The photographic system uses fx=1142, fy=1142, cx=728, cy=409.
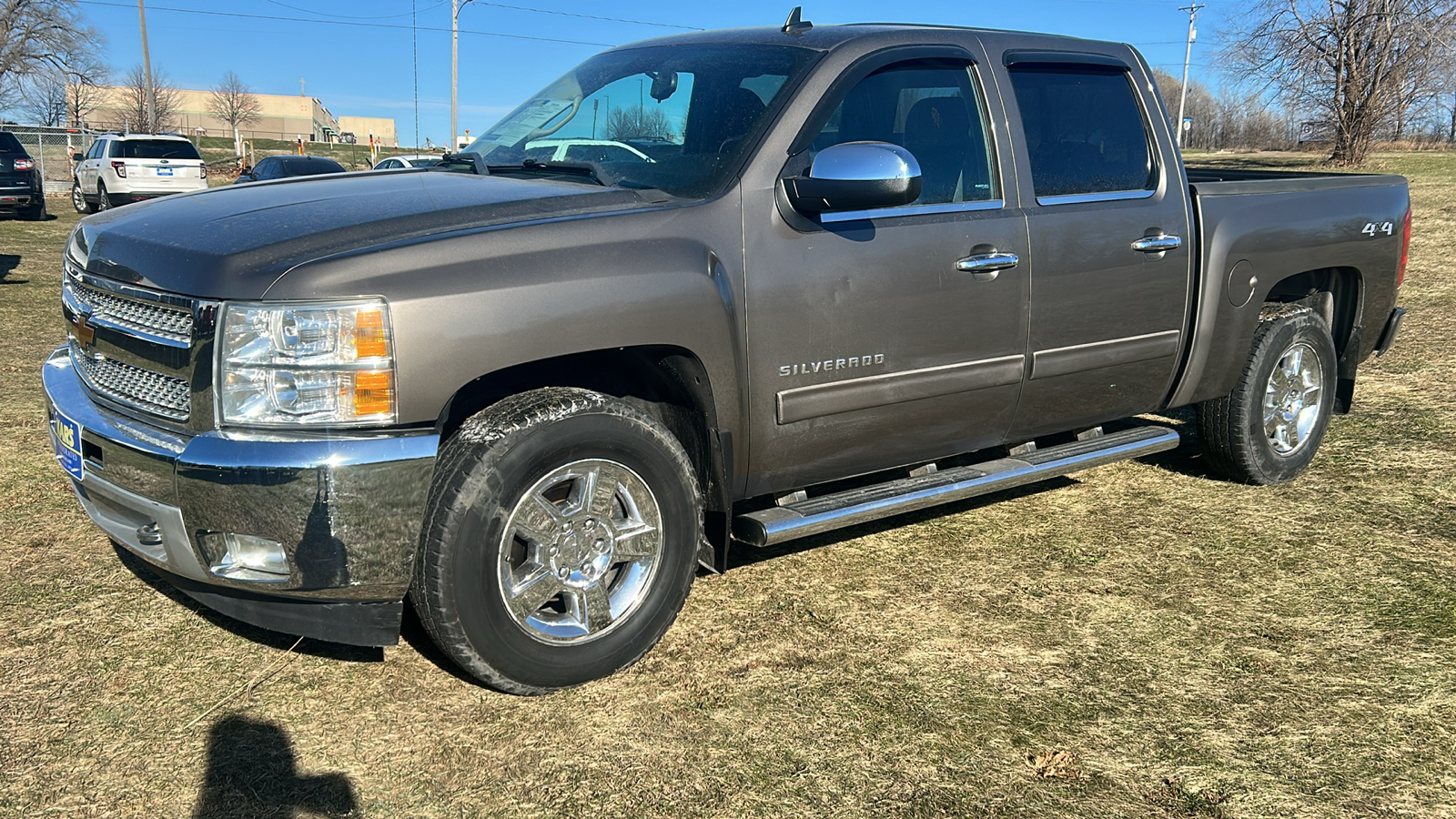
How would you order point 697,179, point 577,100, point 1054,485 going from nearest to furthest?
point 697,179, point 577,100, point 1054,485

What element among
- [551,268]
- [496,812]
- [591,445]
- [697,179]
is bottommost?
[496,812]

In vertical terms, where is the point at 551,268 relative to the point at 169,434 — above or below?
above

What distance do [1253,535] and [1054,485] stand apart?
0.97 m

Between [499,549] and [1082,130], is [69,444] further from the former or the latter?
[1082,130]

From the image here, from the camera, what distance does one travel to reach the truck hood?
2918 mm

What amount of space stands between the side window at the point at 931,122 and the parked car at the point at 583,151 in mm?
696

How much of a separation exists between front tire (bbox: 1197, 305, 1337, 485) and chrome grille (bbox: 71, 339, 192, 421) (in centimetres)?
429

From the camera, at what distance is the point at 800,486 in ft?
12.8

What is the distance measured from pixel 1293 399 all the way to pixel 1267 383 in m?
0.34

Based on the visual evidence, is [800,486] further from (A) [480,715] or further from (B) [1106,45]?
(B) [1106,45]

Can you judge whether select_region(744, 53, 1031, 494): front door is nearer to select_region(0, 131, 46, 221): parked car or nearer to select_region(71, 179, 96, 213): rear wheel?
select_region(0, 131, 46, 221): parked car

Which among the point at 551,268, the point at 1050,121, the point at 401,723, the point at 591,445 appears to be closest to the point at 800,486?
the point at 591,445

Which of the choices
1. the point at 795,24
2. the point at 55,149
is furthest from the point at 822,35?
the point at 55,149

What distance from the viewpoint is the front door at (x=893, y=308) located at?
3.58 m
